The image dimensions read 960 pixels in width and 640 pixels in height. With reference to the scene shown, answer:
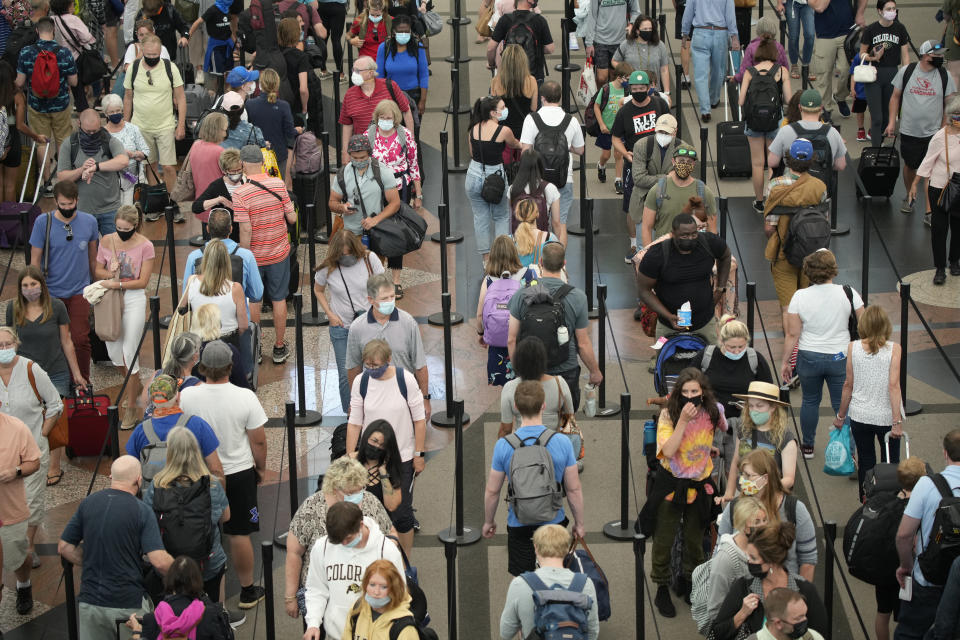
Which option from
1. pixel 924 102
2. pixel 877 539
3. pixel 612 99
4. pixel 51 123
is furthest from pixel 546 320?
pixel 51 123

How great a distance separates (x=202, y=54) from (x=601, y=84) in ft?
19.0

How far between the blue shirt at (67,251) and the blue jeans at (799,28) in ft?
33.1

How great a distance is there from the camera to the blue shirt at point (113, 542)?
8.62 m

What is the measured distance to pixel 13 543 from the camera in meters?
9.88

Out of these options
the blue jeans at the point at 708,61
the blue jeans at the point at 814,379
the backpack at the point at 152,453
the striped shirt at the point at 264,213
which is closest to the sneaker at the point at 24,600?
the backpack at the point at 152,453

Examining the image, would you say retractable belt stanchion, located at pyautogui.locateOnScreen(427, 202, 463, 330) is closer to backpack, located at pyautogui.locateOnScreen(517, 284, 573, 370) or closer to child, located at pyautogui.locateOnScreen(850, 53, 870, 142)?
backpack, located at pyautogui.locateOnScreen(517, 284, 573, 370)

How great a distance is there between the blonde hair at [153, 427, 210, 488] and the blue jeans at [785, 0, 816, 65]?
40.4ft

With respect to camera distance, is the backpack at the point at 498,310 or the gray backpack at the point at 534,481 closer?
the gray backpack at the point at 534,481

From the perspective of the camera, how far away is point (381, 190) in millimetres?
12977

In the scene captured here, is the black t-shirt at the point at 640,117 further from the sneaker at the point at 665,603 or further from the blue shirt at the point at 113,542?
the blue shirt at the point at 113,542

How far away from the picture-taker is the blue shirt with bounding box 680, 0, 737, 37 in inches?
677

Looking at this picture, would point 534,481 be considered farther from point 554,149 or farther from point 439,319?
point 554,149

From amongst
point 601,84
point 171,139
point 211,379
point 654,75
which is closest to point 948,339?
point 654,75

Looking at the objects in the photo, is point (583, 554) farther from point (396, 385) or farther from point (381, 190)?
point (381, 190)
